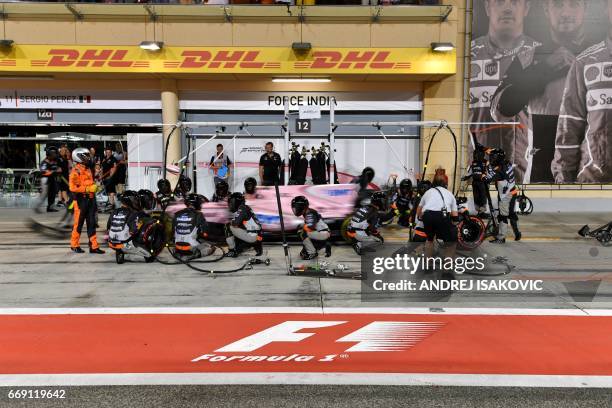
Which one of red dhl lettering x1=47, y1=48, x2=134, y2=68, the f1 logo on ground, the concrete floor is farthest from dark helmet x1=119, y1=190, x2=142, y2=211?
red dhl lettering x1=47, y1=48, x2=134, y2=68

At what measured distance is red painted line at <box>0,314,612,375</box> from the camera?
Result: 4508 mm

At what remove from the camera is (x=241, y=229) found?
8.82 meters

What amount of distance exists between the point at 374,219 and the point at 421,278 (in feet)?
7.42

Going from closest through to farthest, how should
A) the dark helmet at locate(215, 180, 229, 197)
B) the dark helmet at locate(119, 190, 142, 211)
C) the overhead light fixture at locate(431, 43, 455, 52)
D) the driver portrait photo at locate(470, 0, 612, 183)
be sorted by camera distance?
the dark helmet at locate(119, 190, 142, 211) → the dark helmet at locate(215, 180, 229, 197) → the overhead light fixture at locate(431, 43, 455, 52) → the driver portrait photo at locate(470, 0, 612, 183)

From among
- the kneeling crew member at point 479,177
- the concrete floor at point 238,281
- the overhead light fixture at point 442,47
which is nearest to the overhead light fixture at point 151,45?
the concrete floor at point 238,281

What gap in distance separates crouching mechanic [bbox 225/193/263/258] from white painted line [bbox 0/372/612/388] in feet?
15.0

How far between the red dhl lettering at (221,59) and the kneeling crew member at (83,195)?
7.10 metres

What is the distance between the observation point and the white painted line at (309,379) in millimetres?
4207

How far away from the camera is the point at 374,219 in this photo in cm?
946

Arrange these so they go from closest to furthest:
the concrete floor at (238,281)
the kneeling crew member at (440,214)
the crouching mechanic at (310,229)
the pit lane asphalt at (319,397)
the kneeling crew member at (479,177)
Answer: the pit lane asphalt at (319,397), the concrete floor at (238,281), the kneeling crew member at (440,214), the crouching mechanic at (310,229), the kneeling crew member at (479,177)

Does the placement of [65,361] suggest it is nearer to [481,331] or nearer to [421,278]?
[481,331]

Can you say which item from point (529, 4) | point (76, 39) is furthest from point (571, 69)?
point (76, 39)

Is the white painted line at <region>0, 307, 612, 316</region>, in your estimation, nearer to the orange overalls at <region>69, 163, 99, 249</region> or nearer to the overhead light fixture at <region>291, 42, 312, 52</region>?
the orange overalls at <region>69, 163, 99, 249</region>

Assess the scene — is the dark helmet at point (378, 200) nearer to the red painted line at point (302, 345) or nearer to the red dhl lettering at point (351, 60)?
the red painted line at point (302, 345)
